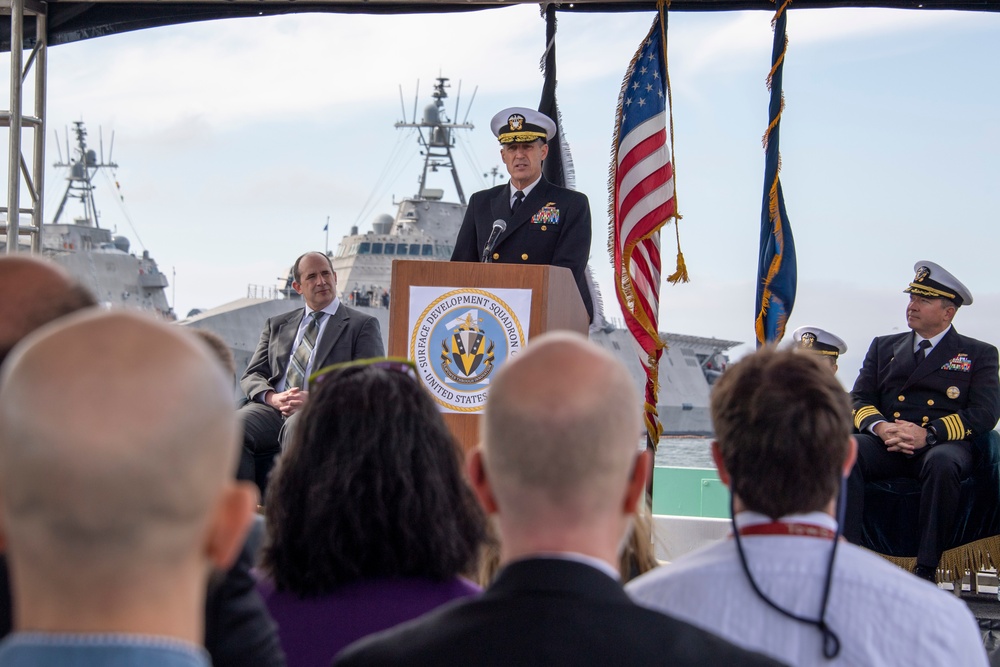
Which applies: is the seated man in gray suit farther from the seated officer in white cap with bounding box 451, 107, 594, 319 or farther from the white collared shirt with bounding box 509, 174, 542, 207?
the white collared shirt with bounding box 509, 174, 542, 207

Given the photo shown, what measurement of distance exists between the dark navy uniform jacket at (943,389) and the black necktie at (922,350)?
30mm

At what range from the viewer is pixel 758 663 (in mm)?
1073

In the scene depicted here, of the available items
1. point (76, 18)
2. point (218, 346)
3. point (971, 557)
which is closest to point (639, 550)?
point (218, 346)

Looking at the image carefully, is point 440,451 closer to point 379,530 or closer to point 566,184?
point 379,530

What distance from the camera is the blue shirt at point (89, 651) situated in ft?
2.48

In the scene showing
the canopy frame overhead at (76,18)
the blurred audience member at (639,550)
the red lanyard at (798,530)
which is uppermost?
the canopy frame overhead at (76,18)

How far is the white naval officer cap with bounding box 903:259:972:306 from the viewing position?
4660 millimetres

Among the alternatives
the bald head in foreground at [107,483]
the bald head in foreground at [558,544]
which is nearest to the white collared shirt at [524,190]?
the bald head in foreground at [558,544]

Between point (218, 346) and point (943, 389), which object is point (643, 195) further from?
point (218, 346)

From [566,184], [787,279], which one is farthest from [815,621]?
[566,184]

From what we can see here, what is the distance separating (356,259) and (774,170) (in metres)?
25.4

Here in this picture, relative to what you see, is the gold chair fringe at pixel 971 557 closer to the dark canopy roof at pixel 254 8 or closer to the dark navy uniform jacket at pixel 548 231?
the dark navy uniform jacket at pixel 548 231

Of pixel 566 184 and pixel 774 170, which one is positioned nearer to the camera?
pixel 774 170

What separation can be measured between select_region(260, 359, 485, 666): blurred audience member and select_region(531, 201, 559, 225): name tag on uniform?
8.43 ft
